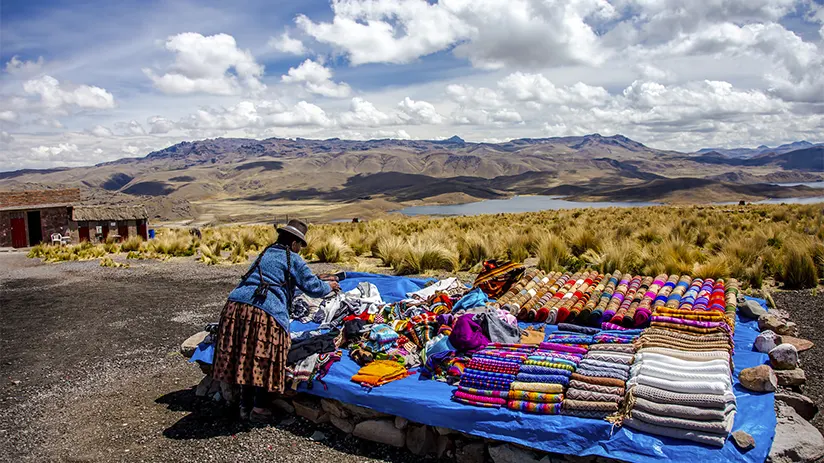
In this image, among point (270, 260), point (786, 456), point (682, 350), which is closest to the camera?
point (786, 456)

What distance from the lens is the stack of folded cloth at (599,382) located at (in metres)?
3.91

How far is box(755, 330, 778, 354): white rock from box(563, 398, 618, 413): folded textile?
2.11m

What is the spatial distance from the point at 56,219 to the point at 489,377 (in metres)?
26.4

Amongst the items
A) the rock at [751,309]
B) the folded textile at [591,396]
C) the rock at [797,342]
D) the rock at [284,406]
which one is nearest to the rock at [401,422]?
the rock at [284,406]

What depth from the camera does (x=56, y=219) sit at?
Result: 81.3 ft

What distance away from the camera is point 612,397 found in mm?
3926

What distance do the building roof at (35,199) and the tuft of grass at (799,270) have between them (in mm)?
27554

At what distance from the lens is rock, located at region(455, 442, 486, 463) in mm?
4125

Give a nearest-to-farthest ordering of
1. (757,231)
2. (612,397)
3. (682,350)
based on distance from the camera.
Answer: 1. (612,397)
2. (682,350)
3. (757,231)

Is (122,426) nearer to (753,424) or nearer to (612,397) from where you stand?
(612,397)

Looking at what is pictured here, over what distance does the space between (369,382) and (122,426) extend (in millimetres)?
2330

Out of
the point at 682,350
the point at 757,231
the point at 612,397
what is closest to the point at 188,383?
the point at 612,397

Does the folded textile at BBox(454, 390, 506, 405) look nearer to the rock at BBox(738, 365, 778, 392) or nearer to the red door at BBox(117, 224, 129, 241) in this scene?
the rock at BBox(738, 365, 778, 392)

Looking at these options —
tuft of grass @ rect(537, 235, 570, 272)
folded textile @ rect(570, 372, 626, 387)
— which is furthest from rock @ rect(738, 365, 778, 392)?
tuft of grass @ rect(537, 235, 570, 272)
